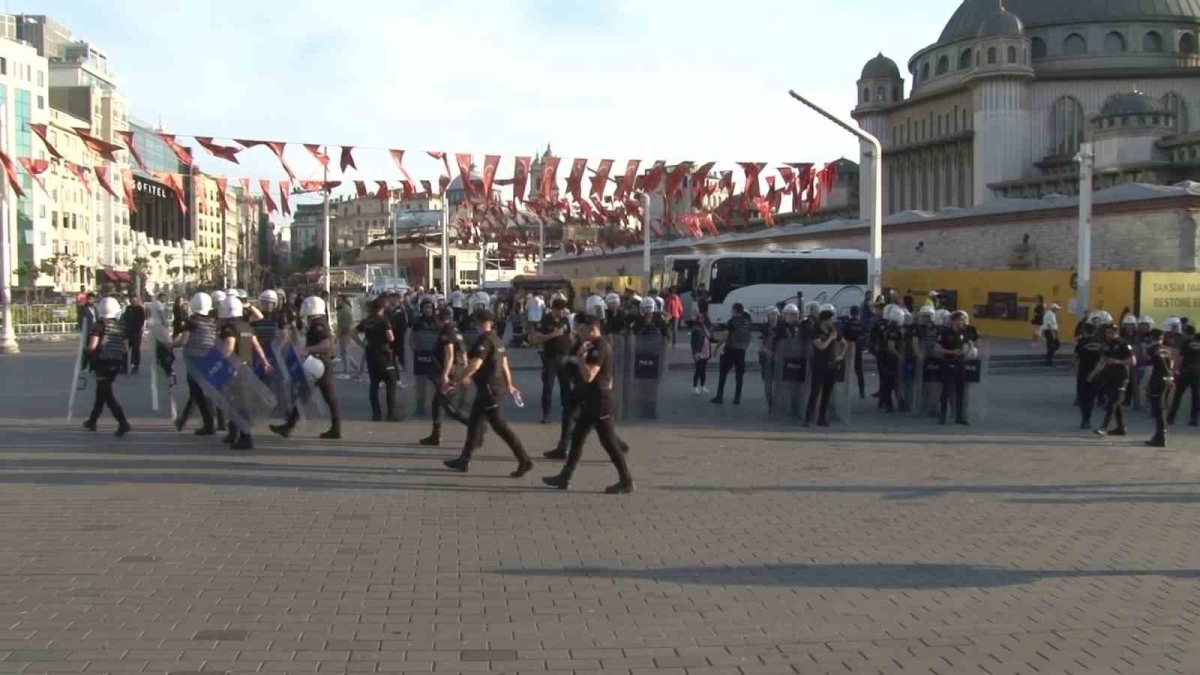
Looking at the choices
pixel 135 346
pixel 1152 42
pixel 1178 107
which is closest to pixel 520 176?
pixel 135 346

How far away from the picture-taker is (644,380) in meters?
16.1

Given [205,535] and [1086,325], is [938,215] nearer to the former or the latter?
[1086,325]

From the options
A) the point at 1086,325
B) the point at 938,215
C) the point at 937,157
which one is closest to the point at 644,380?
the point at 1086,325

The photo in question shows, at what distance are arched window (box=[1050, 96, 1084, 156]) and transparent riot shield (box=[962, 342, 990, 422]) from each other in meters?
63.4

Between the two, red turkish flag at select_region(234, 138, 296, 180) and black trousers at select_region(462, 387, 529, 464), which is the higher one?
red turkish flag at select_region(234, 138, 296, 180)

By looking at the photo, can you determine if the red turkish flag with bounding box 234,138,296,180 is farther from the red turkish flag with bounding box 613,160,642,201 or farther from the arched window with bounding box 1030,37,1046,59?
the arched window with bounding box 1030,37,1046,59

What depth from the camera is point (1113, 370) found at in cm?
1434

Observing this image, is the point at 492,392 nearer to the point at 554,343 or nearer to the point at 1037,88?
the point at 554,343

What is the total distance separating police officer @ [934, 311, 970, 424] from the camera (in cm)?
1592

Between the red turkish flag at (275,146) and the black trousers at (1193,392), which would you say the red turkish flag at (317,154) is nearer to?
the red turkish flag at (275,146)

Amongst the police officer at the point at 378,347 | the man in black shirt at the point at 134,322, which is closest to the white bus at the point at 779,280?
the man in black shirt at the point at 134,322

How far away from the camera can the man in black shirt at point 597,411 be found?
9945 millimetres

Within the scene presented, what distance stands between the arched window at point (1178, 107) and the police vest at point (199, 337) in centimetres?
7428

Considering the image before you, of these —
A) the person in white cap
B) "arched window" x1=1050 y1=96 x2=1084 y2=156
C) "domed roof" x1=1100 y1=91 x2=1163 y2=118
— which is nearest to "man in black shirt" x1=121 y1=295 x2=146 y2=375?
the person in white cap
